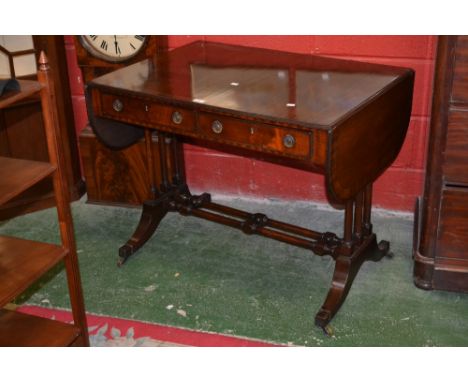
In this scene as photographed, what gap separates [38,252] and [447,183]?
1617 millimetres

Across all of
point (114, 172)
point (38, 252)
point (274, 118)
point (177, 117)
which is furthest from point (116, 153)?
point (274, 118)

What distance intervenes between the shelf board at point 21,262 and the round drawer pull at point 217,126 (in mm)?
708

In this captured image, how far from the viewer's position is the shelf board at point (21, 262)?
2273 millimetres

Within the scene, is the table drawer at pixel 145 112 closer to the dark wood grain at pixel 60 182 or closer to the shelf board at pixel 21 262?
the dark wood grain at pixel 60 182

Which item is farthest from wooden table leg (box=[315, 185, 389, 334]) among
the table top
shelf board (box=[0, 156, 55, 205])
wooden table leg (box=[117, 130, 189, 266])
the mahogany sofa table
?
shelf board (box=[0, 156, 55, 205])

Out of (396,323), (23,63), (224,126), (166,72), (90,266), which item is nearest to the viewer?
(224,126)

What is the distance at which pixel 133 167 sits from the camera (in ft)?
12.5

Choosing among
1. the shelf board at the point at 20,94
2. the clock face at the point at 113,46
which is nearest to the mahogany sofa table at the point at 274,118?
the clock face at the point at 113,46

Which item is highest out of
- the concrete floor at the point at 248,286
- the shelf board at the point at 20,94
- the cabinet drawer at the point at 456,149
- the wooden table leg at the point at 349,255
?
the shelf board at the point at 20,94

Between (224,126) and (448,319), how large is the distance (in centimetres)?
121

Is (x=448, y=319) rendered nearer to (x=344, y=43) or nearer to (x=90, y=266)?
(x=344, y=43)

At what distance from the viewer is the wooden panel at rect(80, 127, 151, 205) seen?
3789mm

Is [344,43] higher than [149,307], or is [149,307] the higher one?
[344,43]
